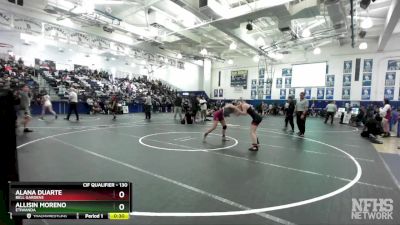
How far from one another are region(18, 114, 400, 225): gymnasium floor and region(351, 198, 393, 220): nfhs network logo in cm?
8

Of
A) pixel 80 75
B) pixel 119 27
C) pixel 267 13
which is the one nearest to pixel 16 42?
pixel 80 75

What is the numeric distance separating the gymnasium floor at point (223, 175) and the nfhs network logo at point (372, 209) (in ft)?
0.26

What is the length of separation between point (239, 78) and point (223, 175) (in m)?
25.9

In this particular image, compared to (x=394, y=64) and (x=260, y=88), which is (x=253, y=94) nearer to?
(x=260, y=88)

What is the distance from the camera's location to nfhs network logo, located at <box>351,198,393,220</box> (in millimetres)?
2904

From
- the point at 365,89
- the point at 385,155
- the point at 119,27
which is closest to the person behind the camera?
the point at 385,155

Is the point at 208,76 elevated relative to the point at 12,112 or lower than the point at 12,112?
elevated

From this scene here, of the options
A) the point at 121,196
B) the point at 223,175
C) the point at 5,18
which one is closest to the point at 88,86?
the point at 5,18

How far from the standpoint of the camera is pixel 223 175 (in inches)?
169

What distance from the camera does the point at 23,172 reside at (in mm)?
4082

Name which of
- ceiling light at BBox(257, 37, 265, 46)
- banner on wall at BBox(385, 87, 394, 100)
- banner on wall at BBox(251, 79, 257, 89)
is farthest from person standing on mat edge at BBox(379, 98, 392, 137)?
banner on wall at BBox(251, 79, 257, 89)

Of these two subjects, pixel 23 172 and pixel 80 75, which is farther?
pixel 80 75

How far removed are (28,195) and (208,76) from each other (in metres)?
30.3

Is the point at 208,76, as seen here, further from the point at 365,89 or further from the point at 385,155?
the point at 385,155
